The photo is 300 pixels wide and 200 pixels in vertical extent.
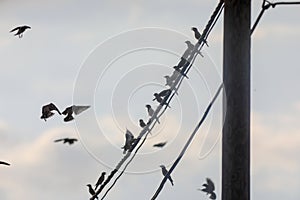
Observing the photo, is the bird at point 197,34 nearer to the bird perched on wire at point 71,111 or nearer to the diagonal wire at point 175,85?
the diagonal wire at point 175,85

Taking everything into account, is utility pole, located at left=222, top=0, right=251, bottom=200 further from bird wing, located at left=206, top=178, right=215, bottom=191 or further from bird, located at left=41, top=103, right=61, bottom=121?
bird, located at left=41, top=103, right=61, bottom=121

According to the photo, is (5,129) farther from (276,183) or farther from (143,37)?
(276,183)

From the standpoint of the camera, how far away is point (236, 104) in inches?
27.5

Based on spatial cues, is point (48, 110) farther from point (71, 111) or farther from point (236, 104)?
point (236, 104)

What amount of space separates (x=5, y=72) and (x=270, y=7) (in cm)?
36

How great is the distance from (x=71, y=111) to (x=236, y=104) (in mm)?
199

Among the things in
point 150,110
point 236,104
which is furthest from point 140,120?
point 236,104

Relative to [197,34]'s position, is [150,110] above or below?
below

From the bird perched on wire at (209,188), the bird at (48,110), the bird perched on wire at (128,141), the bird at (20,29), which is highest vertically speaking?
the bird at (20,29)

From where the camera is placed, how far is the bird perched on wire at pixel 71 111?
2.25ft

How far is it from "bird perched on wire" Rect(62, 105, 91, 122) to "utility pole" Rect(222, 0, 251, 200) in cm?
17

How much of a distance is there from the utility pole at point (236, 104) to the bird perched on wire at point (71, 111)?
17 centimetres

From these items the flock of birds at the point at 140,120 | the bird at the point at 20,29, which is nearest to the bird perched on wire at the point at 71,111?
the flock of birds at the point at 140,120

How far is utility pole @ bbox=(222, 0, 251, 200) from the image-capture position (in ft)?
2.26
